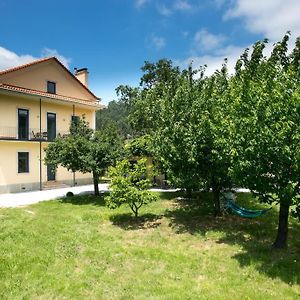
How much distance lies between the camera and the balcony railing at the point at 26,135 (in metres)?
24.4

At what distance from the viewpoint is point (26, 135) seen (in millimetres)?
25984

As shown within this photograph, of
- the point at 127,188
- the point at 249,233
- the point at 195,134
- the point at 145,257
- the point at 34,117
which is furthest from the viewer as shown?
the point at 34,117

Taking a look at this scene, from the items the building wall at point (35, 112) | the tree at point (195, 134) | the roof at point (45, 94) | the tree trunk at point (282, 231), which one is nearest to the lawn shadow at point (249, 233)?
the tree trunk at point (282, 231)

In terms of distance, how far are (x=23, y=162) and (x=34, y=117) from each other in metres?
3.76

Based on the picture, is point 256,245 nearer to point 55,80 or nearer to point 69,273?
point 69,273

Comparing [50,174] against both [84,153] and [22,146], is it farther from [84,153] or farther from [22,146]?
[84,153]

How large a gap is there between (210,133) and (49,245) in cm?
698

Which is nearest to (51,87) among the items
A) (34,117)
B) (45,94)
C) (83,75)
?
(45,94)

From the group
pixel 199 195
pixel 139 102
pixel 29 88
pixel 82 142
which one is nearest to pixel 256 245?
pixel 199 195

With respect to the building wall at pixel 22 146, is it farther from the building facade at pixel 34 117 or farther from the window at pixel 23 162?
the window at pixel 23 162

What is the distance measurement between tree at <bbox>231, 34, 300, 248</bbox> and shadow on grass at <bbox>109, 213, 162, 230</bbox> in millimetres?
5602

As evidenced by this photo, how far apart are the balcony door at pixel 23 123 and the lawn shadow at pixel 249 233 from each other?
47.2 feet

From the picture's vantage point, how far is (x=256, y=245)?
10844mm

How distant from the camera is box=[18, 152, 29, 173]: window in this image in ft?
83.6
